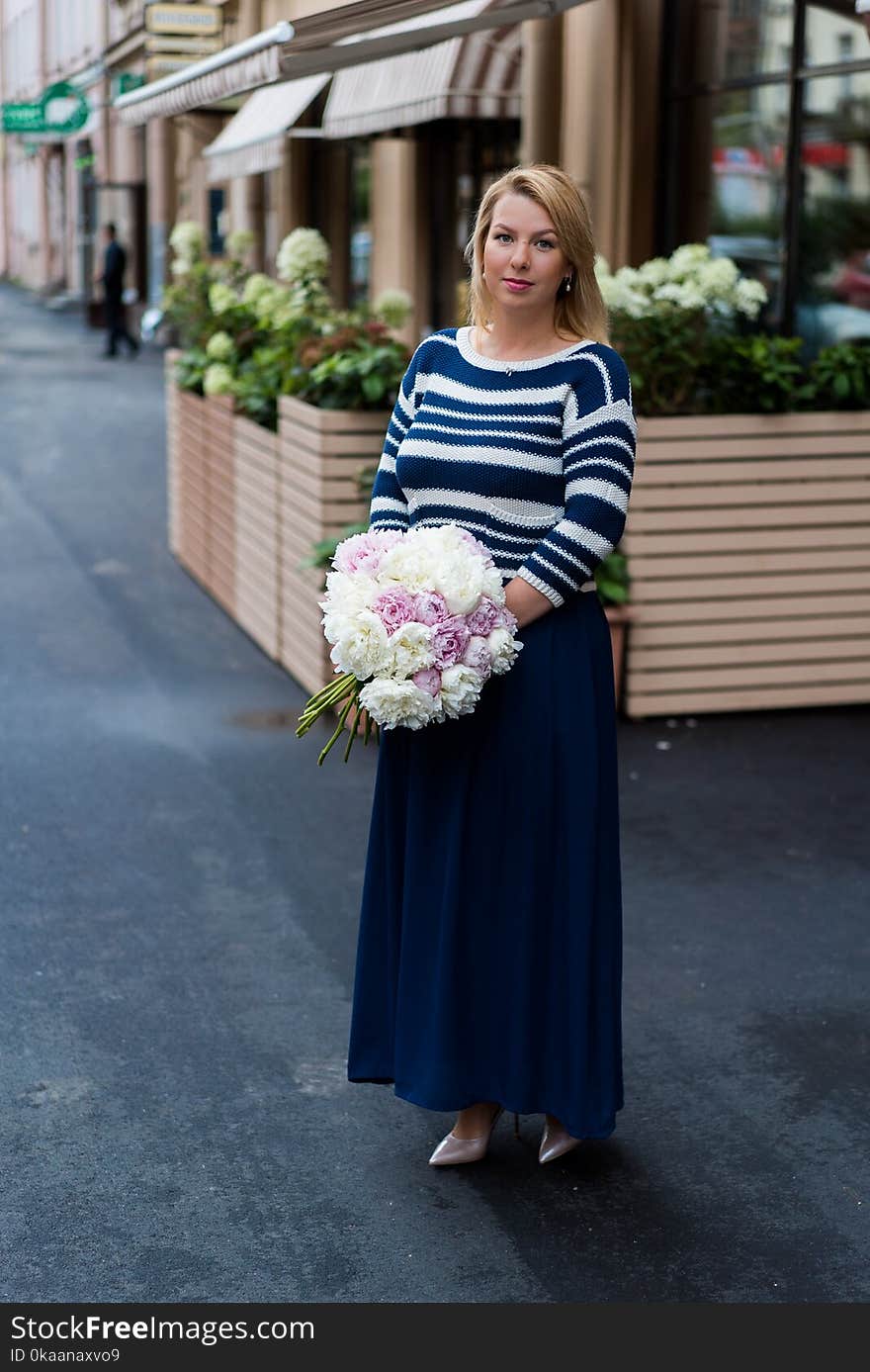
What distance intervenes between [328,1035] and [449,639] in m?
1.60

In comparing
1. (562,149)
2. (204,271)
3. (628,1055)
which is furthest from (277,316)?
(628,1055)

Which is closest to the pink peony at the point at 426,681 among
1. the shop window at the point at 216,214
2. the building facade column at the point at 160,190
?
the shop window at the point at 216,214

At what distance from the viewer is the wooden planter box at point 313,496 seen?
7.90 meters

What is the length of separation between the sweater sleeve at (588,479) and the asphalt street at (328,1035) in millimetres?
1315

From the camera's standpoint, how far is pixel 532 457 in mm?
3574

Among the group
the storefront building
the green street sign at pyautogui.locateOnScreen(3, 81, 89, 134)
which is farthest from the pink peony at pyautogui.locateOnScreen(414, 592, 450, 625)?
the green street sign at pyautogui.locateOnScreen(3, 81, 89, 134)

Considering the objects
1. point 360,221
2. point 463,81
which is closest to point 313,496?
point 463,81

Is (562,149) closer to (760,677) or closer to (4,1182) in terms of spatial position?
(760,677)

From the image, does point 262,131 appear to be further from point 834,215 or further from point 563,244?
point 563,244

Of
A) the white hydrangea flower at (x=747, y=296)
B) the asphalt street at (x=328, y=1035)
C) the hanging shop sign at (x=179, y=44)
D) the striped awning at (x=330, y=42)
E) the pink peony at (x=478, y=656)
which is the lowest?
the asphalt street at (x=328, y=1035)

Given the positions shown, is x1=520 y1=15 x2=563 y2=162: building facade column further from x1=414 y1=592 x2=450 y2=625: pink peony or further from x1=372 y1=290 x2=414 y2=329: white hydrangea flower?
x1=414 y1=592 x2=450 y2=625: pink peony

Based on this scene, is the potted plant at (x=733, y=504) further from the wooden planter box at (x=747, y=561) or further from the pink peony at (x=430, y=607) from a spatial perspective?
the pink peony at (x=430, y=607)

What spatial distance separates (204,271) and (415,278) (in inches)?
235

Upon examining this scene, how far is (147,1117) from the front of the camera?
413cm
